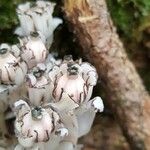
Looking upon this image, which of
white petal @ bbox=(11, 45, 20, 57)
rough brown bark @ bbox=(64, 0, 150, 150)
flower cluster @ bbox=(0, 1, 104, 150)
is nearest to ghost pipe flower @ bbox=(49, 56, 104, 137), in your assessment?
flower cluster @ bbox=(0, 1, 104, 150)

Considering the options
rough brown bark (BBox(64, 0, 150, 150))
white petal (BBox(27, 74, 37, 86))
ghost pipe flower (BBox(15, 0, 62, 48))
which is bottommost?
rough brown bark (BBox(64, 0, 150, 150))

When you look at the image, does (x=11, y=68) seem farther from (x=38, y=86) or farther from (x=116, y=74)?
(x=116, y=74)

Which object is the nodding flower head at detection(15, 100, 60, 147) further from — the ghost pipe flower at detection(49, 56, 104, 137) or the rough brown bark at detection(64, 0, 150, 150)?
the rough brown bark at detection(64, 0, 150, 150)

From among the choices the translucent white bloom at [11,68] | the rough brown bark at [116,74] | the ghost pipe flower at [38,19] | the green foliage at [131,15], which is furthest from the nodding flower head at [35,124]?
the green foliage at [131,15]

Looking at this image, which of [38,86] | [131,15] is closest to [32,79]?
[38,86]

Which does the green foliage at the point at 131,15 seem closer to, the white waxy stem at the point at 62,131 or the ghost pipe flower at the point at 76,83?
the ghost pipe flower at the point at 76,83

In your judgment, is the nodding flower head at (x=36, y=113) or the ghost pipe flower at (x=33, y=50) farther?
the ghost pipe flower at (x=33, y=50)
